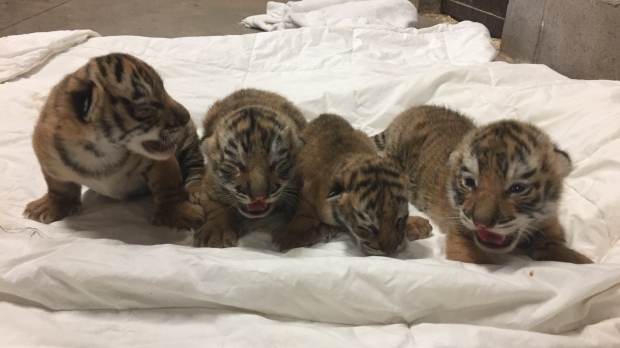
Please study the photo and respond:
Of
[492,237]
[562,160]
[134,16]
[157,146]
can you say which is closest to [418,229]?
[492,237]

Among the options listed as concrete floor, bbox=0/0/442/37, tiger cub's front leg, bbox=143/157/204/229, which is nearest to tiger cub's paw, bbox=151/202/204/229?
tiger cub's front leg, bbox=143/157/204/229

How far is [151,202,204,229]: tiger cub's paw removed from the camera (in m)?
2.12

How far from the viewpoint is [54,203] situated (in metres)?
2.12

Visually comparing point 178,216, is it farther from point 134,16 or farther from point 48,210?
point 134,16

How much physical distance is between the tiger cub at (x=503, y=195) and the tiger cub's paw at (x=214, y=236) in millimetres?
873

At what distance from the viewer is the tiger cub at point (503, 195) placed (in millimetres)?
1681

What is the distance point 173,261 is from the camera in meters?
1.68

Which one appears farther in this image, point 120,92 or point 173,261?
point 120,92

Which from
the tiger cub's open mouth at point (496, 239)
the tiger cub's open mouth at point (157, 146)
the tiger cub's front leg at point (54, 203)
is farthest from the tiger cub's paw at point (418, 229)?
the tiger cub's front leg at point (54, 203)

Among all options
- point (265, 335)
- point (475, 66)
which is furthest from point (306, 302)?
point (475, 66)

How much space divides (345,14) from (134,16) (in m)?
2.59

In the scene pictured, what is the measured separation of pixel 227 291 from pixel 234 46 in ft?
7.97

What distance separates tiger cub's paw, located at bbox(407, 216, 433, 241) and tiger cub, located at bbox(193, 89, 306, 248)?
52 cm

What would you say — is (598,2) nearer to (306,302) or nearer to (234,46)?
(234,46)
